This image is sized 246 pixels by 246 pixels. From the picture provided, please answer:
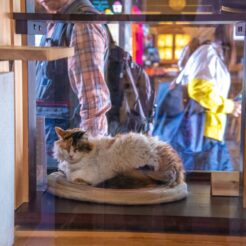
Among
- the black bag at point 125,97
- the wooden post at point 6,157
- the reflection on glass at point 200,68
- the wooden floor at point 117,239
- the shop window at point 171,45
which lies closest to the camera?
the wooden post at point 6,157

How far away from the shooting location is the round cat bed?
44.4 inches

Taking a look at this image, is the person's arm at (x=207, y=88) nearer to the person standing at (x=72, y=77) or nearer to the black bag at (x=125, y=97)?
the black bag at (x=125, y=97)

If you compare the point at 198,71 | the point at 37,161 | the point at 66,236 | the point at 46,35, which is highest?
the point at 46,35

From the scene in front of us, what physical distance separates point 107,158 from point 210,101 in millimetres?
540

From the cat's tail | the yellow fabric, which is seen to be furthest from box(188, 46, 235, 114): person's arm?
the cat's tail

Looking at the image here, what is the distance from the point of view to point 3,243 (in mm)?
966

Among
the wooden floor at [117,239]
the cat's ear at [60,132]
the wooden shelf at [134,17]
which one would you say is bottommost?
the wooden floor at [117,239]

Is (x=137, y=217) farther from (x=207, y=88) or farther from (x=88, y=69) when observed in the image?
(x=207, y=88)

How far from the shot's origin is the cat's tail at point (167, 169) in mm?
1200

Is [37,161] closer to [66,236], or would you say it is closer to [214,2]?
[66,236]

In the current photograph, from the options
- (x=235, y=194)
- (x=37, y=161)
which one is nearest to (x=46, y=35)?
(x=37, y=161)

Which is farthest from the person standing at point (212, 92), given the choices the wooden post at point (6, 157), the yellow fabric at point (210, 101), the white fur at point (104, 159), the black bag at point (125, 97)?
the wooden post at point (6, 157)

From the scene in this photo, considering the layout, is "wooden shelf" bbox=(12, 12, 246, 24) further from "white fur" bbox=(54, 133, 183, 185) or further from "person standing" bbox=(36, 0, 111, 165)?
"white fur" bbox=(54, 133, 183, 185)

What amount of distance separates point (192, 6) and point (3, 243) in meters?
0.64
